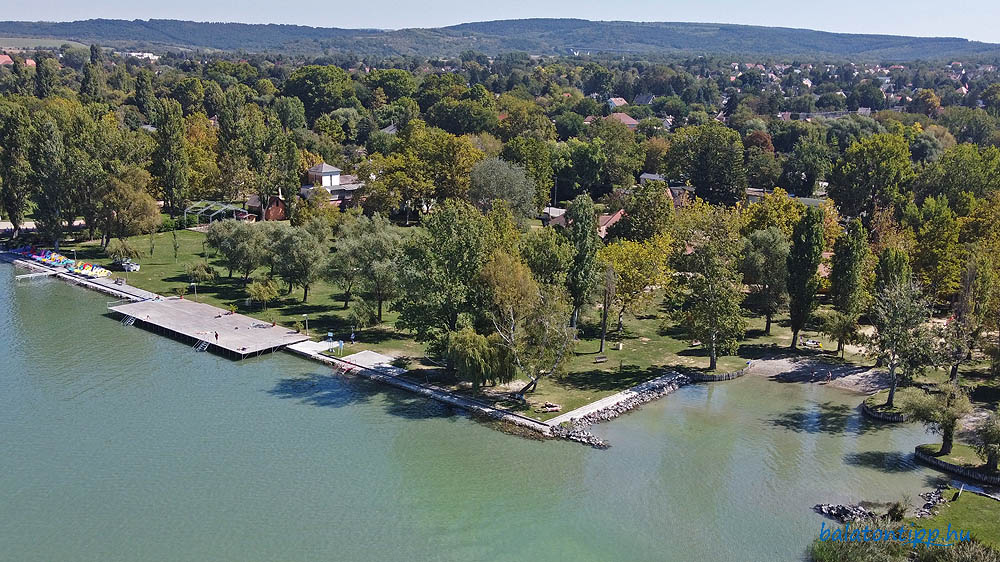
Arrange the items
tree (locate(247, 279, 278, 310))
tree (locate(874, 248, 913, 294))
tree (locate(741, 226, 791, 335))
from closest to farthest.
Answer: tree (locate(874, 248, 913, 294)) < tree (locate(741, 226, 791, 335)) < tree (locate(247, 279, 278, 310))

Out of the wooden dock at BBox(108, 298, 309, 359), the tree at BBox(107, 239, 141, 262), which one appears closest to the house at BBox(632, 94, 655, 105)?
the tree at BBox(107, 239, 141, 262)

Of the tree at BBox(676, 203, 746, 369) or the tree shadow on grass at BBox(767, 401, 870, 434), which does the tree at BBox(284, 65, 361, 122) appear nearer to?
the tree at BBox(676, 203, 746, 369)

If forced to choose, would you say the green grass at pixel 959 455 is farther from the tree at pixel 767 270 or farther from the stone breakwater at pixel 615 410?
the tree at pixel 767 270

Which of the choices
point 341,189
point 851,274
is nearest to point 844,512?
point 851,274

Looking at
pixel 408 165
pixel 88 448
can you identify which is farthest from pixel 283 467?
pixel 408 165

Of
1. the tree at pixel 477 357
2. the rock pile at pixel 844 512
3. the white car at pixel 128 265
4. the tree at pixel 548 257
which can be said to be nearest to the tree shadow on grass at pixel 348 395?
the tree at pixel 477 357
